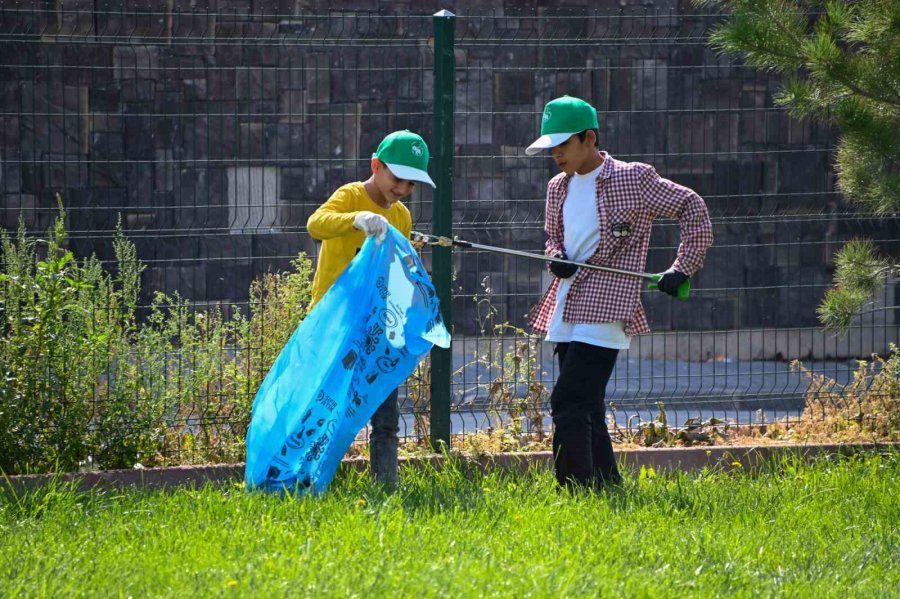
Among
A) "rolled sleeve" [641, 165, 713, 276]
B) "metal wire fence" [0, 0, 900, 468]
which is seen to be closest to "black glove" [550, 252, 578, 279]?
"rolled sleeve" [641, 165, 713, 276]

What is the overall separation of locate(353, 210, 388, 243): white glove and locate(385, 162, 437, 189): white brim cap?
0.19m

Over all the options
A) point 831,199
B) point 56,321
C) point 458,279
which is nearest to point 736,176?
point 831,199

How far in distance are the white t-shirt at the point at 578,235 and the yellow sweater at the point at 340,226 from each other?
0.65 meters

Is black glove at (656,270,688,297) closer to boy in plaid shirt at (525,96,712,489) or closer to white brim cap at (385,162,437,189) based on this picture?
boy in plaid shirt at (525,96,712,489)

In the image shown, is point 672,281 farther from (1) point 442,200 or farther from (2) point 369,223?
(1) point 442,200

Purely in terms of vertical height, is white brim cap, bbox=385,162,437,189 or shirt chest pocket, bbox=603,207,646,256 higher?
white brim cap, bbox=385,162,437,189

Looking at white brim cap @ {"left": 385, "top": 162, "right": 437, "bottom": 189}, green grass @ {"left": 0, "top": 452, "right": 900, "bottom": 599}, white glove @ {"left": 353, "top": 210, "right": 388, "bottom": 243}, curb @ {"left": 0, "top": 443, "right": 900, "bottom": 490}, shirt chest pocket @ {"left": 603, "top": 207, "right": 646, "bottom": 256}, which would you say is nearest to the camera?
green grass @ {"left": 0, "top": 452, "right": 900, "bottom": 599}

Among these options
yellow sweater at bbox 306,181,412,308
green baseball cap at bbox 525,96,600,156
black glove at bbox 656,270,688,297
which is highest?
green baseball cap at bbox 525,96,600,156

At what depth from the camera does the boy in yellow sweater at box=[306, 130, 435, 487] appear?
4.45m

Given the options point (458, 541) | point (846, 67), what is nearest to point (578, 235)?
point (458, 541)

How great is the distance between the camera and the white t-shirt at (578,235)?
464cm

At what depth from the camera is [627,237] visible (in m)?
4.64

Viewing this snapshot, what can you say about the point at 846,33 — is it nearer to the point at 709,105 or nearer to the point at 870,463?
the point at 870,463

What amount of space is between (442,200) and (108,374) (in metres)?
1.62
